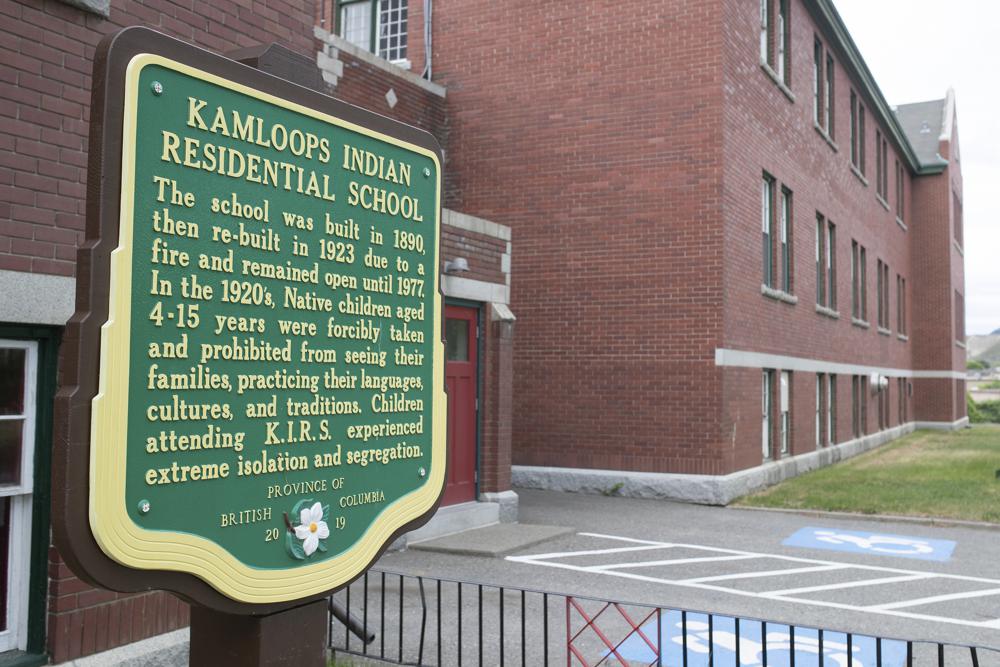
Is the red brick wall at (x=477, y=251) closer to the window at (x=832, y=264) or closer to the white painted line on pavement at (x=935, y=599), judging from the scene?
the white painted line on pavement at (x=935, y=599)

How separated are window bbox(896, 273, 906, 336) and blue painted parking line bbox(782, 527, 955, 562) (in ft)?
79.9

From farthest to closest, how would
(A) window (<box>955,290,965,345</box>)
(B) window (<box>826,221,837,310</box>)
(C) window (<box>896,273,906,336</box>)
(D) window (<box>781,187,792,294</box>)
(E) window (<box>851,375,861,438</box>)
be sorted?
1. (A) window (<box>955,290,965,345</box>)
2. (C) window (<box>896,273,906,336</box>)
3. (E) window (<box>851,375,861,438</box>)
4. (B) window (<box>826,221,837,310</box>)
5. (D) window (<box>781,187,792,294</box>)

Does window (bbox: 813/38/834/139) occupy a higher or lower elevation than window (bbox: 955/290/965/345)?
higher

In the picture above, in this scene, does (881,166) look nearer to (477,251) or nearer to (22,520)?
(477,251)

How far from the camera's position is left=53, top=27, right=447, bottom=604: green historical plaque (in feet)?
9.09

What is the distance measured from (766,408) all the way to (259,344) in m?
16.5

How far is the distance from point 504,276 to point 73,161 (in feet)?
25.0

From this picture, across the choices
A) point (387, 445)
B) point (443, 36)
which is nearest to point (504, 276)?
point (443, 36)

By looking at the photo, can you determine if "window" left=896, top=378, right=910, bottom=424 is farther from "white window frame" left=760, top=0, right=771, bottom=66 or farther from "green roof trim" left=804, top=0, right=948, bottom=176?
"white window frame" left=760, top=0, right=771, bottom=66

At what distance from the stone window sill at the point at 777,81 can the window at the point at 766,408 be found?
5.73 metres

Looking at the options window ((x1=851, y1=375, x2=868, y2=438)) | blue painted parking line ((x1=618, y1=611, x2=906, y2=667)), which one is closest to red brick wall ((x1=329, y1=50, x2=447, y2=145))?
blue painted parking line ((x1=618, y1=611, x2=906, y2=667))

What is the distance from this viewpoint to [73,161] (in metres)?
5.97

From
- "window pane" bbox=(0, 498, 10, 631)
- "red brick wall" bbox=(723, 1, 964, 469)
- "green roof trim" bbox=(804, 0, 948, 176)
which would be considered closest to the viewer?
"window pane" bbox=(0, 498, 10, 631)

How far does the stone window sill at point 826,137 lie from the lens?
72.6 ft
